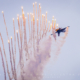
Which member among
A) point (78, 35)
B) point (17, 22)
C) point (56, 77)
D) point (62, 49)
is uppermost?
point (17, 22)

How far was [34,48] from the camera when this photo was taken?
293cm

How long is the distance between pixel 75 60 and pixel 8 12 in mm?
2342

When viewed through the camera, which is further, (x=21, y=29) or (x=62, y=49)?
(x=62, y=49)

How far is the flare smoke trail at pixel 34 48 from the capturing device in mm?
2861

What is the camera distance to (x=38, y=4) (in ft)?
9.84

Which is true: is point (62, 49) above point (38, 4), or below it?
below

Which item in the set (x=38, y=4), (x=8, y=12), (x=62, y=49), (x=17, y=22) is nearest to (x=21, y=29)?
(x=17, y=22)

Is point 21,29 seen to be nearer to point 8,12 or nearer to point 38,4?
point 8,12

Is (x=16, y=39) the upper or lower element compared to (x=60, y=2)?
lower

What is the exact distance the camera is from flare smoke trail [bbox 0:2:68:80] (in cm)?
286

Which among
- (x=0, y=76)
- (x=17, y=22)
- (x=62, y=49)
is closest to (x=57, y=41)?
(x=62, y=49)

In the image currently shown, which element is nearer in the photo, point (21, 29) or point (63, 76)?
point (21, 29)

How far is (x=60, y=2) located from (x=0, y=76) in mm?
2682

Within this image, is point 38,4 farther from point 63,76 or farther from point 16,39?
point 63,76
